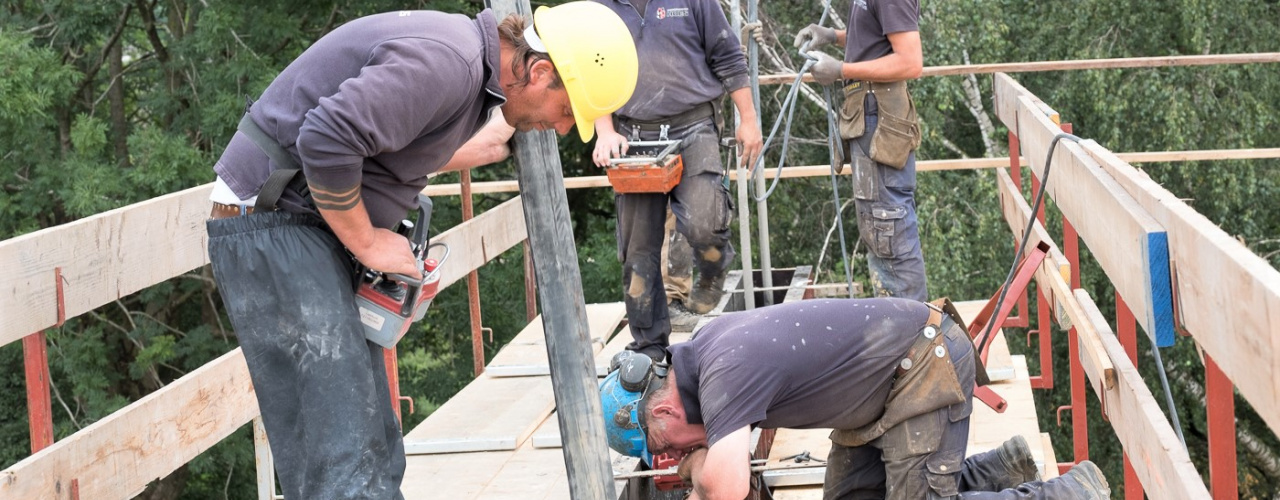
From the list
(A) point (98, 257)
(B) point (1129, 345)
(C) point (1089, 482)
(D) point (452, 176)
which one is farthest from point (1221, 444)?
(D) point (452, 176)

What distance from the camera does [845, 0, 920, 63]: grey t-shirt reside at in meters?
5.14

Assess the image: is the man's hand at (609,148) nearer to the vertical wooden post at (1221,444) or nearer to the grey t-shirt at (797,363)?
the grey t-shirt at (797,363)

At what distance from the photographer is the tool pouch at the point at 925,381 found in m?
3.54

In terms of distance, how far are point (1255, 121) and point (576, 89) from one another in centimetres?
1196

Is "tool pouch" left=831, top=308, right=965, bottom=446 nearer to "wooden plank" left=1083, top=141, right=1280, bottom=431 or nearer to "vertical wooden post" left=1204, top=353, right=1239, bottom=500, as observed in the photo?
"vertical wooden post" left=1204, top=353, right=1239, bottom=500

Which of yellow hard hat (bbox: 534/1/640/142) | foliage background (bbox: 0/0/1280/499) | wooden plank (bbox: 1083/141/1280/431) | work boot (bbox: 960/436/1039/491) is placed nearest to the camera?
wooden plank (bbox: 1083/141/1280/431)

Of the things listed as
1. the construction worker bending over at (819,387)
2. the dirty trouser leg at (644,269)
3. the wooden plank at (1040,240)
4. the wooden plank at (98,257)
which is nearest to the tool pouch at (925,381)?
the construction worker bending over at (819,387)

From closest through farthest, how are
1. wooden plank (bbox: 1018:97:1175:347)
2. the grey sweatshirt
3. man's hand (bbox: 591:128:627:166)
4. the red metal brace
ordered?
wooden plank (bbox: 1018:97:1175:347), the red metal brace, man's hand (bbox: 591:128:627:166), the grey sweatshirt

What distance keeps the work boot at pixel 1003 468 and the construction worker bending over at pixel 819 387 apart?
0.27 metres

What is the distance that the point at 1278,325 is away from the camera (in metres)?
1.75

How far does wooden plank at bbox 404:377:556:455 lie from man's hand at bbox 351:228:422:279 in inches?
77.9

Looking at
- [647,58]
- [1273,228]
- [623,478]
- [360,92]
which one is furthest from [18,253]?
[1273,228]

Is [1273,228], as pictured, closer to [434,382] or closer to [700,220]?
[434,382]

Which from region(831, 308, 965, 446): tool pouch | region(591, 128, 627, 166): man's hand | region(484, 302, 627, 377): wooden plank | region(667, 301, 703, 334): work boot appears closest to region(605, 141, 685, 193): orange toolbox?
region(591, 128, 627, 166): man's hand
